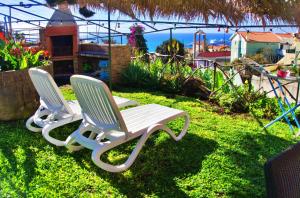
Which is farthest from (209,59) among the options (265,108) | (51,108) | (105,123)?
(105,123)

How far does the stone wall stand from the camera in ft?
26.7

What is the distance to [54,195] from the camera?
2805 mm

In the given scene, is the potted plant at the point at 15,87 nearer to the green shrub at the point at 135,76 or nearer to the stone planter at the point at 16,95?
the stone planter at the point at 16,95

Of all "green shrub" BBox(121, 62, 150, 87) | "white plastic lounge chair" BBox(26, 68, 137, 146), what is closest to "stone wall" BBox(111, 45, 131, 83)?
"green shrub" BBox(121, 62, 150, 87)

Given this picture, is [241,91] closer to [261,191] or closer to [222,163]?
[222,163]

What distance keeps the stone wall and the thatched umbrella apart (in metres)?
4.20

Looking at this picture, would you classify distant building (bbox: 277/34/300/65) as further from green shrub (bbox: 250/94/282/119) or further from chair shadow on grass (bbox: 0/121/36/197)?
chair shadow on grass (bbox: 0/121/36/197)

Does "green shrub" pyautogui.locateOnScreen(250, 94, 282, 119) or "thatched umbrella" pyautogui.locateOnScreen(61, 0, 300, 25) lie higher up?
"thatched umbrella" pyautogui.locateOnScreen(61, 0, 300, 25)

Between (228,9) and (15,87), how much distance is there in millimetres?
3322

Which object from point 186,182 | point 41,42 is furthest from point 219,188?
point 41,42

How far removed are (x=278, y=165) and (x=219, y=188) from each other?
68.1 inches

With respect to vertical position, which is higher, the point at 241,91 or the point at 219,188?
the point at 241,91

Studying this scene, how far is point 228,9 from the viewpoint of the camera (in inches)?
139

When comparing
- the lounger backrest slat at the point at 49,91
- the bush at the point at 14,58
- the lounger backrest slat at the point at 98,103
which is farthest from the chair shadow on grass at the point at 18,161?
the bush at the point at 14,58
